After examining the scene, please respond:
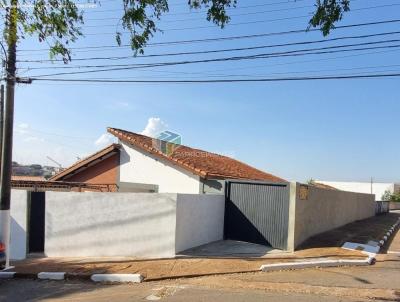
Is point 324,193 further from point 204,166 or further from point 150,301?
point 150,301

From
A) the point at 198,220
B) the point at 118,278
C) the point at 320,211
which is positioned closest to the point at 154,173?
the point at 198,220

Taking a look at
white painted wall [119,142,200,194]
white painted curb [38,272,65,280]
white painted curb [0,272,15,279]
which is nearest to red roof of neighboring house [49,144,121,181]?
white painted wall [119,142,200,194]

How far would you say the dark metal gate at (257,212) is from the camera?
48.7 ft

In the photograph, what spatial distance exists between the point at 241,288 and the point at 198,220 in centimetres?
504

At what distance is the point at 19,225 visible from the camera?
1370 cm

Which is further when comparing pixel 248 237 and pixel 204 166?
pixel 204 166

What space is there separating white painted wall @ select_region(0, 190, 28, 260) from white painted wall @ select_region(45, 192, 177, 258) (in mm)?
614

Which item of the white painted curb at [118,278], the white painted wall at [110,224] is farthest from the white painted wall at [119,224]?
the white painted curb at [118,278]

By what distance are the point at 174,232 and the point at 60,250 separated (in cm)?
349

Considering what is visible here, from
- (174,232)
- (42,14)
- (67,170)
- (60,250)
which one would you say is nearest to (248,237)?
(174,232)

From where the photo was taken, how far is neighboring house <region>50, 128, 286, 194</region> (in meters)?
17.2

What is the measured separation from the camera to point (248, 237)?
15680mm

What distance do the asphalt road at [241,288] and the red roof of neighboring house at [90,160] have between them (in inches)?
359

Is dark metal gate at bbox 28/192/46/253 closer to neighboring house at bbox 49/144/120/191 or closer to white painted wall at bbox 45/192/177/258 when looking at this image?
white painted wall at bbox 45/192/177/258
